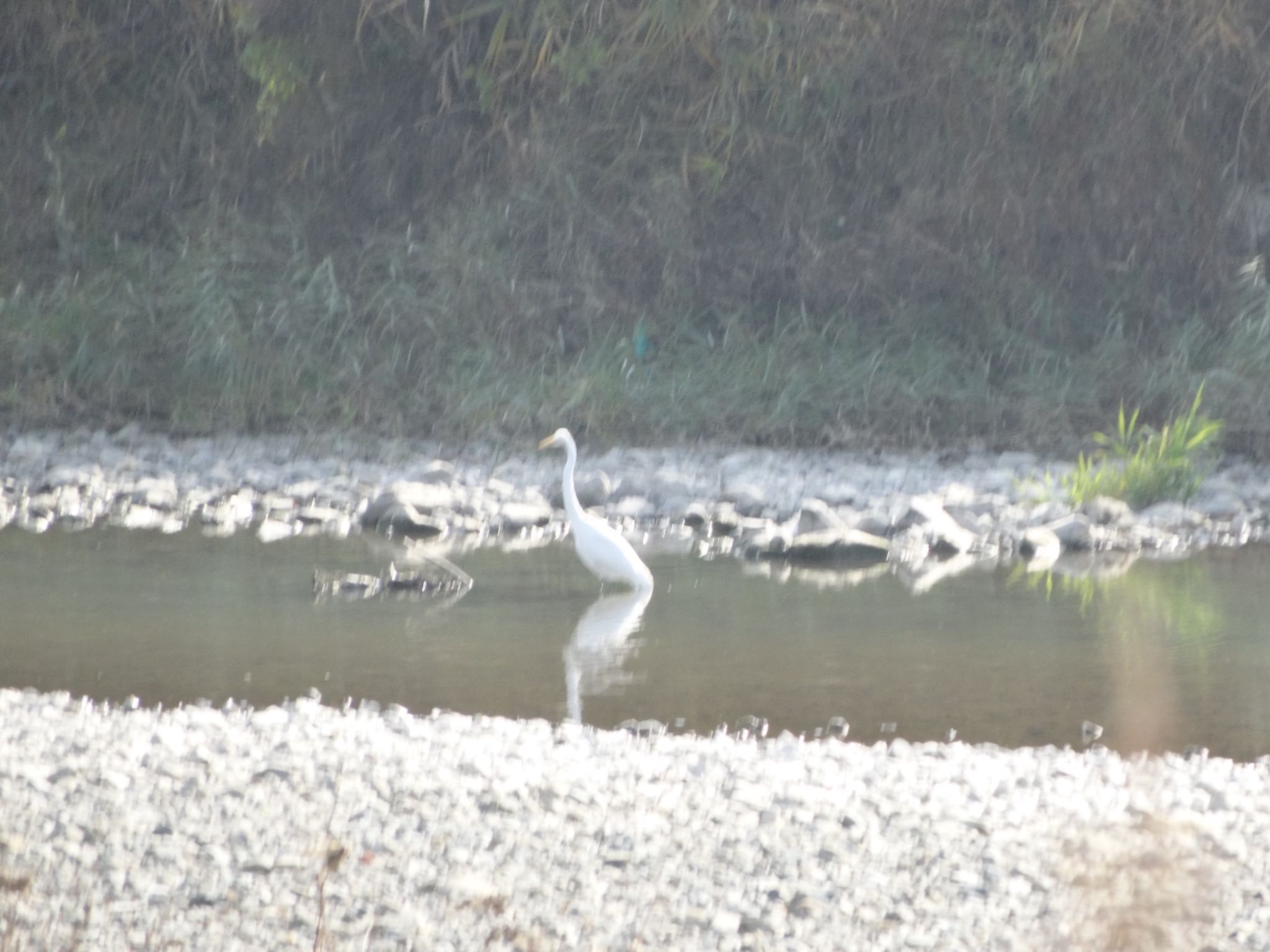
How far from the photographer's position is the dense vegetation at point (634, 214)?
907 centimetres

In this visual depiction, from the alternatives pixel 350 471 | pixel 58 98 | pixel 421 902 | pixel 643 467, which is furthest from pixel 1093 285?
pixel 421 902

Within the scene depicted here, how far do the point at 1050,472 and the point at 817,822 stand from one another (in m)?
5.13

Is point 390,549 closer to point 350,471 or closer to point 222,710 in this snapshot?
point 350,471

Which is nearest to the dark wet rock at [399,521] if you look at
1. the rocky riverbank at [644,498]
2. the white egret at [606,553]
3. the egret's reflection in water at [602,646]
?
the rocky riverbank at [644,498]

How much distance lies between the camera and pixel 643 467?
26.6ft

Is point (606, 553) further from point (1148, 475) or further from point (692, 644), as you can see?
point (1148, 475)

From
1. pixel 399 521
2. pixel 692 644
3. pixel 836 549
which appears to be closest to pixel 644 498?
pixel 399 521

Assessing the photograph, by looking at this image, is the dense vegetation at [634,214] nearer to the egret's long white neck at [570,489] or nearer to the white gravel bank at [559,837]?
the egret's long white neck at [570,489]

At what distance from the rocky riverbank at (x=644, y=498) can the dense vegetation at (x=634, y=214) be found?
47 centimetres

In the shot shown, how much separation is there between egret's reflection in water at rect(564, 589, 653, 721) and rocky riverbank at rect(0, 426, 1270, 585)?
944 millimetres

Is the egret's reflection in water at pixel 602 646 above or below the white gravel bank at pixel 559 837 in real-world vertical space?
below

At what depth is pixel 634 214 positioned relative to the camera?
9.80 metres

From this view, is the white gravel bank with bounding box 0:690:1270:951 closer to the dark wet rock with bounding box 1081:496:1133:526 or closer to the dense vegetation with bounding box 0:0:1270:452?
the dark wet rock with bounding box 1081:496:1133:526

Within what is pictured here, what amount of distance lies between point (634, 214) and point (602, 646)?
17.3 ft
